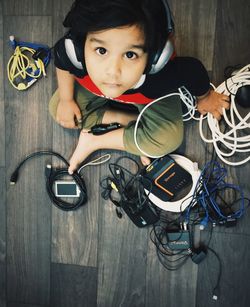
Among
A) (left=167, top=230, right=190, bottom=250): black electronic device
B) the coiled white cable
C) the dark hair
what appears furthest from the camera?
(left=167, top=230, right=190, bottom=250): black electronic device

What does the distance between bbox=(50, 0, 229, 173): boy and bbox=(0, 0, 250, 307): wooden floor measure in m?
0.10

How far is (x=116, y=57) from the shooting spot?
0.85 metres

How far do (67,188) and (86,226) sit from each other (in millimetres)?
172

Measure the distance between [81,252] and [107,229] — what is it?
0.15 meters

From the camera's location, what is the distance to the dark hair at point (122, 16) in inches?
30.9

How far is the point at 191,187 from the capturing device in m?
1.26

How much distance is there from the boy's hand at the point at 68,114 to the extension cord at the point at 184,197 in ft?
1.21

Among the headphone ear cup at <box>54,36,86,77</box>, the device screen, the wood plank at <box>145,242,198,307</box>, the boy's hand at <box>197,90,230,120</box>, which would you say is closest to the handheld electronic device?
the device screen

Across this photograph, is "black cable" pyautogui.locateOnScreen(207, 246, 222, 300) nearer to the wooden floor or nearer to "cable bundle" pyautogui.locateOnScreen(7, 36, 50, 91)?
the wooden floor

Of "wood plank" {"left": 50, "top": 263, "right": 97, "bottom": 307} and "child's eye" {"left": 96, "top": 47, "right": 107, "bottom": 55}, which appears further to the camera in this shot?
"wood plank" {"left": 50, "top": 263, "right": 97, "bottom": 307}

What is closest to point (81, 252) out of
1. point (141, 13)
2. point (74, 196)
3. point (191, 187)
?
point (74, 196)

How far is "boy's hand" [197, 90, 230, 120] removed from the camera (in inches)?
46.4

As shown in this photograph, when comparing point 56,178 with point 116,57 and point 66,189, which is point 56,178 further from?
point 116,57

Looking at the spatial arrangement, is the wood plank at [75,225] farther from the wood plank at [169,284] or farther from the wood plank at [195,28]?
the wood plank at [195,28]
